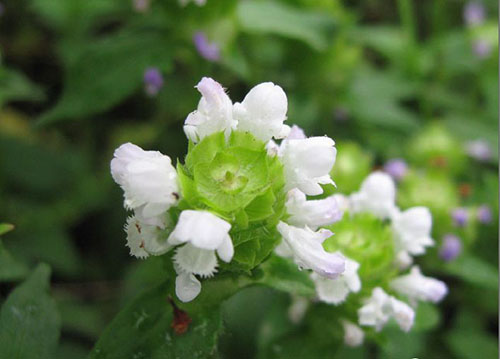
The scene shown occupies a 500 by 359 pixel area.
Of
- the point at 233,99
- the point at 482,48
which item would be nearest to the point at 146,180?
the point at 233,99

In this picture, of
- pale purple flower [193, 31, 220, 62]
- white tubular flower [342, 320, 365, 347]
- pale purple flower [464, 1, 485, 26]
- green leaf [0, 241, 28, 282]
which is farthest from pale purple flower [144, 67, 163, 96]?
pale purple flower [464, 1, 485, 26]

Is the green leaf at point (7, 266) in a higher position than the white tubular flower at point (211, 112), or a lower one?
lower

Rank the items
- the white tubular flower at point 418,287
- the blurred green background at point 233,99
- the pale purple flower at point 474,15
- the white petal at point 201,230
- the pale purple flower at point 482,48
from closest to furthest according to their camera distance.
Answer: the white petal at point 201,230, the white tubular flower at point 418,287, the blurred green background at point 233,99, the pale purple flower at point 482,48, the pale purple flower at point 474,15

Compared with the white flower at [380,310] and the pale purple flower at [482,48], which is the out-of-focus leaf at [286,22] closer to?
the pale purple flower at [482,48]

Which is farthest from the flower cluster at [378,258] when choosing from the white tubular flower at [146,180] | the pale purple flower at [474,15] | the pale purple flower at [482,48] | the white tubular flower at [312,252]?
the pale purple flower at [474,15]

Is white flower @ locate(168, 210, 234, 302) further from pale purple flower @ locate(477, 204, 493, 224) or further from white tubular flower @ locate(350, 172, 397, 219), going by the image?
pale purple flower @ locate(477, 204, 493, 224)

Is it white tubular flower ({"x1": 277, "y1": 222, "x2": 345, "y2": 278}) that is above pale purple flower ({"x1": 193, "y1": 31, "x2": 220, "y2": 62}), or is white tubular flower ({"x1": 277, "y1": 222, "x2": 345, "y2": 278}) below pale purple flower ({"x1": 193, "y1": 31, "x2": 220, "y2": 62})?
above

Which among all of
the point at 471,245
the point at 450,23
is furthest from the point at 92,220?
the point at 450,23
